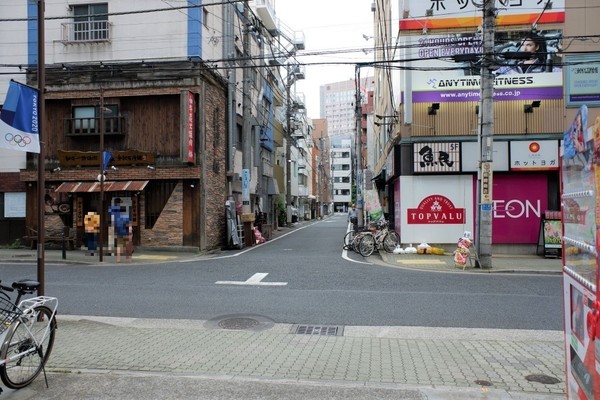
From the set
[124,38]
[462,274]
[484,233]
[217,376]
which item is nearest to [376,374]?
[217,376]

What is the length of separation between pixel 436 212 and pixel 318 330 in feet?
40.6

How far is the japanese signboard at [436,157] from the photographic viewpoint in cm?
1812

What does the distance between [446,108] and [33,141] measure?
49.6 ft

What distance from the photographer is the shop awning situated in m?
18.6

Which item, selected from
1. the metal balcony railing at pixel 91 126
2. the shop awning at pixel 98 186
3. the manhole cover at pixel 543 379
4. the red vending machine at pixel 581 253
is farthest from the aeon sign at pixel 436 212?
the red vending machine at pixel 581 253

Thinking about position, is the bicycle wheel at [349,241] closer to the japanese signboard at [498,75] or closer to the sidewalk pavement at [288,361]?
the japanese signboard at [498,75]

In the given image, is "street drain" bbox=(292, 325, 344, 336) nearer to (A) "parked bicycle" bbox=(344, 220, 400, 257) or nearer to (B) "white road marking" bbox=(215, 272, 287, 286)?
(B) "white road marking" bbox=(215, 272, 287, 286)

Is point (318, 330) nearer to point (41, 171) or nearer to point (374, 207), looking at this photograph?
point (41, 171)

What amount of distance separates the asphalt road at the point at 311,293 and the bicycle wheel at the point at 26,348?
3156mm

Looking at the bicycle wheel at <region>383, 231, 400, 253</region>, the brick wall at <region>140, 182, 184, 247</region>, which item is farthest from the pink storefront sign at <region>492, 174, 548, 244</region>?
the brick wall at <region>140, 182, 184, 247</region>

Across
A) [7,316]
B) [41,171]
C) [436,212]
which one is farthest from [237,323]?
[436,212]

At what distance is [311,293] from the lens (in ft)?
33.1

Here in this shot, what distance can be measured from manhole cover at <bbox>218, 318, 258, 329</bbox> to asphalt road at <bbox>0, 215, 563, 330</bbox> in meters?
0.39

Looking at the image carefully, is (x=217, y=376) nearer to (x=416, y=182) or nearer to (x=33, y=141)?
(x=33, y=141)
